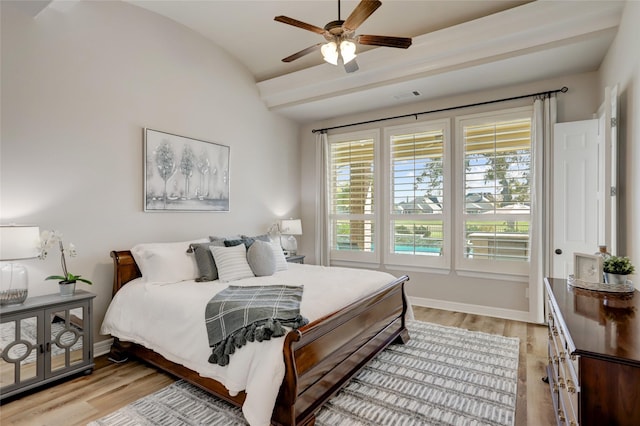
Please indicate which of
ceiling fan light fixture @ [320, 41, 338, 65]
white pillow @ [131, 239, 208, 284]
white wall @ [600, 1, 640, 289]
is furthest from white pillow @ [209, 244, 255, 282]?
white wall @ [600, 1, 640, 289]

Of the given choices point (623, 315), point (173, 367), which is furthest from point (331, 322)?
point (623, 315)

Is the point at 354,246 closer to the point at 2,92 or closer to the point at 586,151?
the point at 586,151

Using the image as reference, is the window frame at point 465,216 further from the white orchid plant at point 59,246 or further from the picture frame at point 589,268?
the white orchid plant at point 59,246

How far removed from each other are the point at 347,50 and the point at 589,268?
2215 mm

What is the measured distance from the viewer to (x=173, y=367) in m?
2.56

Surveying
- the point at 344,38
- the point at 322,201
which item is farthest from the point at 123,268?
the point at 322,201

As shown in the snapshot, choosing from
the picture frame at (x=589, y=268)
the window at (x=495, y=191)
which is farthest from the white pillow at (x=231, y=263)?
the window at (x=495, y=191)

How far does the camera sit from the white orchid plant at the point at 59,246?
258 cm

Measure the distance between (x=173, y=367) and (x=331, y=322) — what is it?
1316mm

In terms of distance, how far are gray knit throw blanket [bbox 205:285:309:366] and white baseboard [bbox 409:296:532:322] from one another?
2880 millimetres

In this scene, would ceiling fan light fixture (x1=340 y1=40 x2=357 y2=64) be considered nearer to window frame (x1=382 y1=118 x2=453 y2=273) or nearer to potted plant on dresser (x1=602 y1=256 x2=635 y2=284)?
potted plant on dresser (x1=602 y1=256 x2=635 y2=284)

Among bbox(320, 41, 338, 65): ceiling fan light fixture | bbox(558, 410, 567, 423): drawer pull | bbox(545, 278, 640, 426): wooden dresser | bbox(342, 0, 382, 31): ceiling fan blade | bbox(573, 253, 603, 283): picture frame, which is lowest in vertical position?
bbox(558, 410, 567, 423): drawer pull

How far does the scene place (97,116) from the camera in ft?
10.4

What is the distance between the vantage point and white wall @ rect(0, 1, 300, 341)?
107 inches
